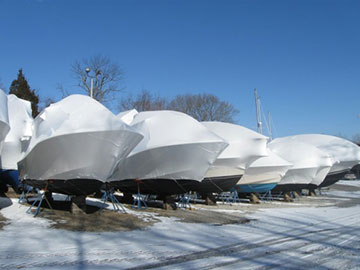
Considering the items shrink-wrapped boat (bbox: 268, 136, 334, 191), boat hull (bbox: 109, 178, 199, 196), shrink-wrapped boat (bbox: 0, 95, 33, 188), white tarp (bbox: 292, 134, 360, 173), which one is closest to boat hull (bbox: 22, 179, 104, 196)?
boat hull (bbox: 109, 178, 199, 196)

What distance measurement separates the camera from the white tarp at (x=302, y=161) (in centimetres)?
2436

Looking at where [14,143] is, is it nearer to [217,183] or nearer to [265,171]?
[217,183]

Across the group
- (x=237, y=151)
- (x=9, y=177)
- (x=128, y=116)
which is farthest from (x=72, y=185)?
(x=237, y=151)

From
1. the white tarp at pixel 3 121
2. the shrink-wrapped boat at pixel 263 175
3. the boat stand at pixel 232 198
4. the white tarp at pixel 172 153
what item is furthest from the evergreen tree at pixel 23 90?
the white tarp at pixel 3 121

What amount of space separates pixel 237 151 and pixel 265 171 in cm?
453

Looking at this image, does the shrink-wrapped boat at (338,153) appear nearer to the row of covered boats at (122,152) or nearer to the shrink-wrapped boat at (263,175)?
the shrink-wrapped boat at (263,175)

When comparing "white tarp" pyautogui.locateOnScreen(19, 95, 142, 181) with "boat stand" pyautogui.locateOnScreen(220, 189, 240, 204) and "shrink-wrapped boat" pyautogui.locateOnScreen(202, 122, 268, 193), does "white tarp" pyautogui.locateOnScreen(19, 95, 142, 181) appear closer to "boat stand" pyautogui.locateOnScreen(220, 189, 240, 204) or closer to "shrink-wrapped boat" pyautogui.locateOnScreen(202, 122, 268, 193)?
"shrink-wrapped boat" pyautogui.locateOnScreen(202, 122, 268, 193)

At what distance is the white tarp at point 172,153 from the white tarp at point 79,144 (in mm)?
2596

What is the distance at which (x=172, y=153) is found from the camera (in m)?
12.9

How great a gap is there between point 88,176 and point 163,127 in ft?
14.6

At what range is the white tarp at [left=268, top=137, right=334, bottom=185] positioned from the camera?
24.4 metres

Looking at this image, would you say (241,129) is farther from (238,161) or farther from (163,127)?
(163,127)

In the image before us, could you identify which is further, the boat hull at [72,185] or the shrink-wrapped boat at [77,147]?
the boat hull at [72,185]

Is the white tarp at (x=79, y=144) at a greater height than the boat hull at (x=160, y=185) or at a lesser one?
greater
